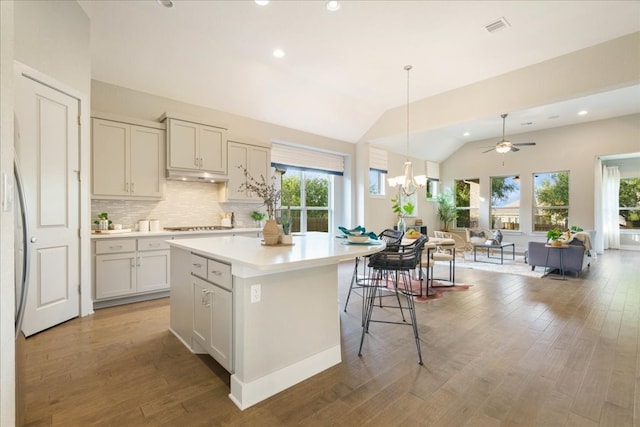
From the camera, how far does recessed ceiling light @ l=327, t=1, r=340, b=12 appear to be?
10.4ft

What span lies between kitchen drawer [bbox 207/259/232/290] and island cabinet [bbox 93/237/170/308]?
84.0 inches

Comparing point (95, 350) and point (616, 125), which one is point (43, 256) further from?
point (616, 125)

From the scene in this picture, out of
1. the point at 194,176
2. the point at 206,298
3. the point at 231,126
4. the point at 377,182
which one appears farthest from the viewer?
the point at 377,182

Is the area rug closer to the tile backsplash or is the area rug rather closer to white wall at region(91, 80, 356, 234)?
white wall at region(91, 80, 356, 234)

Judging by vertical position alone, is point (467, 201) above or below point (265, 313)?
above

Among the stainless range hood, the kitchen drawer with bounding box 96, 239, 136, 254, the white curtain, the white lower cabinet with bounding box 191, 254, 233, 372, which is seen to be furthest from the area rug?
the kitchen drawer with bounding box 96, 239, 136, 254

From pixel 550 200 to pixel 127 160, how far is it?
1030 centimetres

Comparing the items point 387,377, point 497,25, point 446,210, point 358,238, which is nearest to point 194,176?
point 358,238

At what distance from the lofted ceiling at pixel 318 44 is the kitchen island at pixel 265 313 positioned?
2799mm

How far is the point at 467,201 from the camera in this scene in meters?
9.93

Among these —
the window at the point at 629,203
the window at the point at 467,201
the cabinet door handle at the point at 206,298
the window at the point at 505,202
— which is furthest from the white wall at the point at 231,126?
the window at the point at 629,203

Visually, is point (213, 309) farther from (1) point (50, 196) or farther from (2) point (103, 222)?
(2) point (103, 222)

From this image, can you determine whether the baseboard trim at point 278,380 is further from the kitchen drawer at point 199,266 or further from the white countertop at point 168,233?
the white countertop at point 168,233

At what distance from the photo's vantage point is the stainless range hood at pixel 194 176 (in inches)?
164
